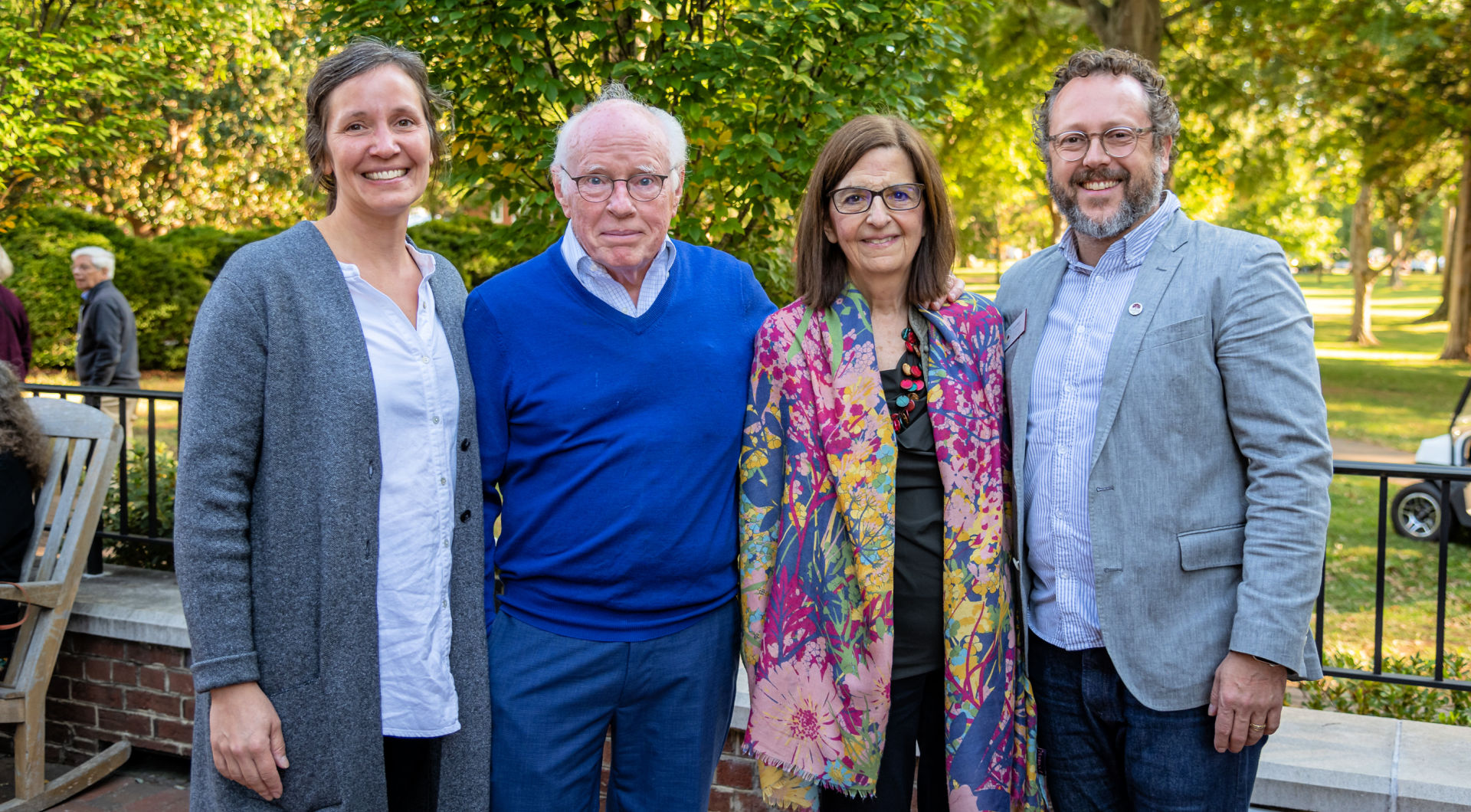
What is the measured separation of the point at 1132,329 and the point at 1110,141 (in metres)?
0.45

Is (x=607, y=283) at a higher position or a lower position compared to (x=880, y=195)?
lower

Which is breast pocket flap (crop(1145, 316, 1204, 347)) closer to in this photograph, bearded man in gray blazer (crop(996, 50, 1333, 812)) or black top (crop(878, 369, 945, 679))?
bearded man in gray blazer (crop(996, 50, 1333, 812))

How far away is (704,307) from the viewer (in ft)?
8.27

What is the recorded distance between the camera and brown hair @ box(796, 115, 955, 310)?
7.89 feet

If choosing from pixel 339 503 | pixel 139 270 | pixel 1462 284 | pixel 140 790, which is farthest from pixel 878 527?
pixel 1462 284

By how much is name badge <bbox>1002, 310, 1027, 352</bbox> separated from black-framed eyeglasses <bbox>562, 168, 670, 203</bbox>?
0.92 metres

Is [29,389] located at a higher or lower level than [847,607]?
higher

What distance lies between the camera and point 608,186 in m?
2.39

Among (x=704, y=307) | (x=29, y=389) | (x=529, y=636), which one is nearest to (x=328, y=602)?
(x=529, y=636)

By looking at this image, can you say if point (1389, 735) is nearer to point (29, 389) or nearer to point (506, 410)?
point (506, 410)

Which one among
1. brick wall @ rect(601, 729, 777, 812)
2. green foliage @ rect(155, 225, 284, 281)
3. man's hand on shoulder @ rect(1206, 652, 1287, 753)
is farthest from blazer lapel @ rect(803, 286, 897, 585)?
green foliage @ rect(155, 225, 284, 281)

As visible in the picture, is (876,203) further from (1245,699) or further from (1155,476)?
(1245,699)

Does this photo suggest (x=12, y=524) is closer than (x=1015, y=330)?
No

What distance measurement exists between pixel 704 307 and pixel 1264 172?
11.7 meters
